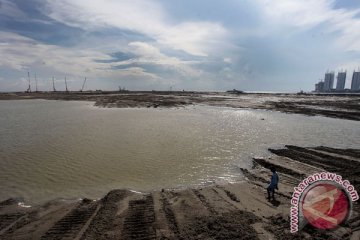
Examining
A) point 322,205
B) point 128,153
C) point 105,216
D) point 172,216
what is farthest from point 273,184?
point 128,153

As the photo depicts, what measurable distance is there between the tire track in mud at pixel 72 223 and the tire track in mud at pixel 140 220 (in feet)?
4.82

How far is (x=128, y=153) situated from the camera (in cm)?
1934

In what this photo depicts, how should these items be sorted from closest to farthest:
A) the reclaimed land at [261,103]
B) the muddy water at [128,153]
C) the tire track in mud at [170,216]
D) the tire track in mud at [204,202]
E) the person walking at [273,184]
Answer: the tire track in mud at [170,216], the tire track in mud at [204,202], the person walking at [273,184], the muddy water at [128,153], the reclaimed land at [261,103]

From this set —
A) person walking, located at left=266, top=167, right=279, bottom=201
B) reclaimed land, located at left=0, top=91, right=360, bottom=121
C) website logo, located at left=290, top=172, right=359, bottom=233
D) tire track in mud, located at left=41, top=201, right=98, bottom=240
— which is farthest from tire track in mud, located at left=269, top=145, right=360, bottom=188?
reclaimed land, located at left=0, top=91, right=360, bottom=121

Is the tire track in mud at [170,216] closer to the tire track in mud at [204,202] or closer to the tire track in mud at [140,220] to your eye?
the tire track in mud at [140,220]

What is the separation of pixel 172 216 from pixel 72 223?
11.2 feet

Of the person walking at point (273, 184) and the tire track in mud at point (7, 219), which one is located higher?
the person walking at point (273, 184)

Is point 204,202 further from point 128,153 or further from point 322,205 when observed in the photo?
point 128,153

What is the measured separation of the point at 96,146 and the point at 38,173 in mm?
6367

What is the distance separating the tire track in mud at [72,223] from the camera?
8.71 m

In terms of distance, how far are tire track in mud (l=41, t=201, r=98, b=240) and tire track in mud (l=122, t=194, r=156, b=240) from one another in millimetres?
1468

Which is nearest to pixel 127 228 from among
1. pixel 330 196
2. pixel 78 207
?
pixel 78 207

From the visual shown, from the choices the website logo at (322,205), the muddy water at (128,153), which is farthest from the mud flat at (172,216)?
the muddy water at (128,153)

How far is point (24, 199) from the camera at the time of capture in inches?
475
